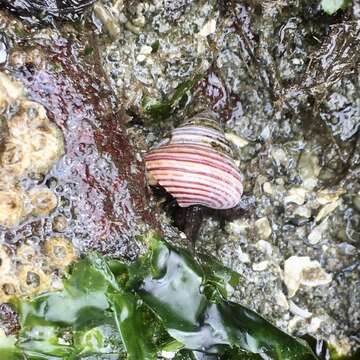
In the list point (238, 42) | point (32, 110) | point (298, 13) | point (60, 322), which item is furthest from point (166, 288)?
point (298, 13)

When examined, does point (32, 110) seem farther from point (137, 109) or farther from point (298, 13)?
point (298, 13)

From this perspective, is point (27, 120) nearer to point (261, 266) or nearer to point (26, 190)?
point (26, 190)

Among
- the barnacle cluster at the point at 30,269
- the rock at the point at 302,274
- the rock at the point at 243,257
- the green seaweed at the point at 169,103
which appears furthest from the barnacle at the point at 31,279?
the rock at the point at 302,274

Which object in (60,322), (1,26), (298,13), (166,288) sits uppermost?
(298,13)

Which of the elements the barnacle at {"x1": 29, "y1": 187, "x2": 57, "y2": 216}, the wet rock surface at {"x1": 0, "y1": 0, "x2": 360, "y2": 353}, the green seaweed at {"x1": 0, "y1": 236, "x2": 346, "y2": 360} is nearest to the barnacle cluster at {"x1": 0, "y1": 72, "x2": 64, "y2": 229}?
the barnacle at {"x1": 29, "y1": 187, "x2": 57, "y2": 216}

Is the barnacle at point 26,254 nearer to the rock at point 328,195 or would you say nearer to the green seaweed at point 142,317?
the green seaweed at point 142,317

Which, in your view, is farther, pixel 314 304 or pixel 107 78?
pixel 314 304

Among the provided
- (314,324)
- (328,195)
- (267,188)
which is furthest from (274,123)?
(314,324)

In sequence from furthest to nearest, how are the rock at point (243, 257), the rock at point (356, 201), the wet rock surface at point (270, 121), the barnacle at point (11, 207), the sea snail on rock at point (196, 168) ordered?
the rock at point (356, 201)
the rock at point (243, 257)
the wet rock surface at point (270, 121)
the sea snail on rock at point (196, 168)
the barnacle at point (11, 207)
